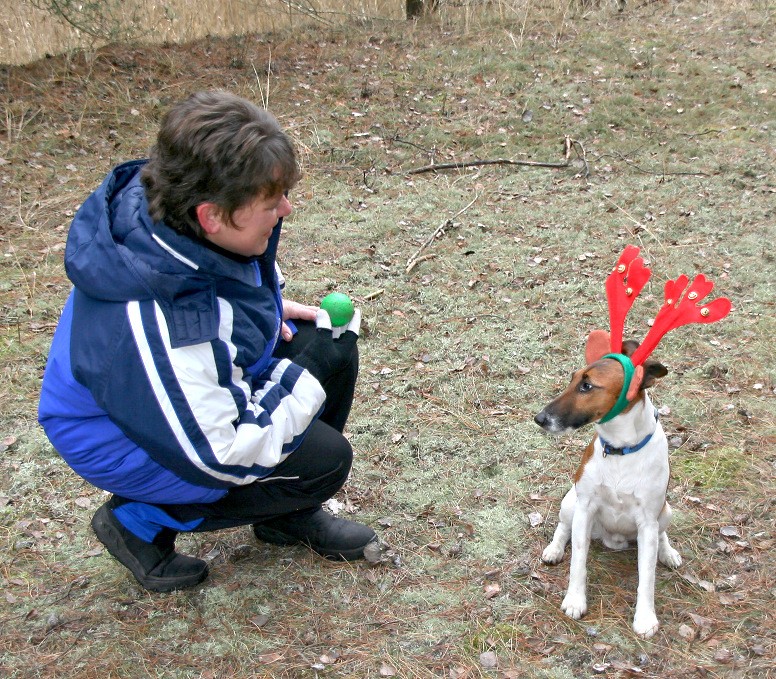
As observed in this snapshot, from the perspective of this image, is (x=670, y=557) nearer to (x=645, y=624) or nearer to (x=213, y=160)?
(x=645, y=624)

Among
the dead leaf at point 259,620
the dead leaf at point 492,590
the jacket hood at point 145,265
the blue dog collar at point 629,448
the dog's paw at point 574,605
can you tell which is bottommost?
the dead leaf at point 259,620

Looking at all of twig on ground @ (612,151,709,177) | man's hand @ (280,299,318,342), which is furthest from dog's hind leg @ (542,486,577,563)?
twig on ground @ (612,151,709,177)

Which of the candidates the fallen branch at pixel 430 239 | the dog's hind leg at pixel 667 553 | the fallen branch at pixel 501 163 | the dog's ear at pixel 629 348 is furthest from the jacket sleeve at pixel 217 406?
the fallen branch at pixel 501 163

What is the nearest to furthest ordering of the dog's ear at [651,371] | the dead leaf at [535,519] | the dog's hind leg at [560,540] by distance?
the dog's ear at [651,371]
the dog's hind leg at [560,540]
the dead leaf at [535,519]

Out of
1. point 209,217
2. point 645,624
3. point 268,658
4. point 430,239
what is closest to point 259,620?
point 268,658

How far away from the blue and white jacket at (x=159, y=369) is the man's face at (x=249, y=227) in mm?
55

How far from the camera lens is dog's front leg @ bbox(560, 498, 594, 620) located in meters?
3.04

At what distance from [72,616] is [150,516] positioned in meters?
0.55

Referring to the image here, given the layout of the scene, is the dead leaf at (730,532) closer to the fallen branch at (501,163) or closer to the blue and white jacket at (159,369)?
the blue and white jacket at (159,369)

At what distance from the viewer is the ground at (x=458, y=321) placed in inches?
118

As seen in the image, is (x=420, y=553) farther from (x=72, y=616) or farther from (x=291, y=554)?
(x=72, y=616)

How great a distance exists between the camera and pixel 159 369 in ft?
7.98

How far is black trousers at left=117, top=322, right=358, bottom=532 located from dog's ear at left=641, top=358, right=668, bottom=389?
3.83 feet

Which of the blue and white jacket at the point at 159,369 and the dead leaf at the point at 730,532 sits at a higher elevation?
the blue and white jacket at the point at 159,369
